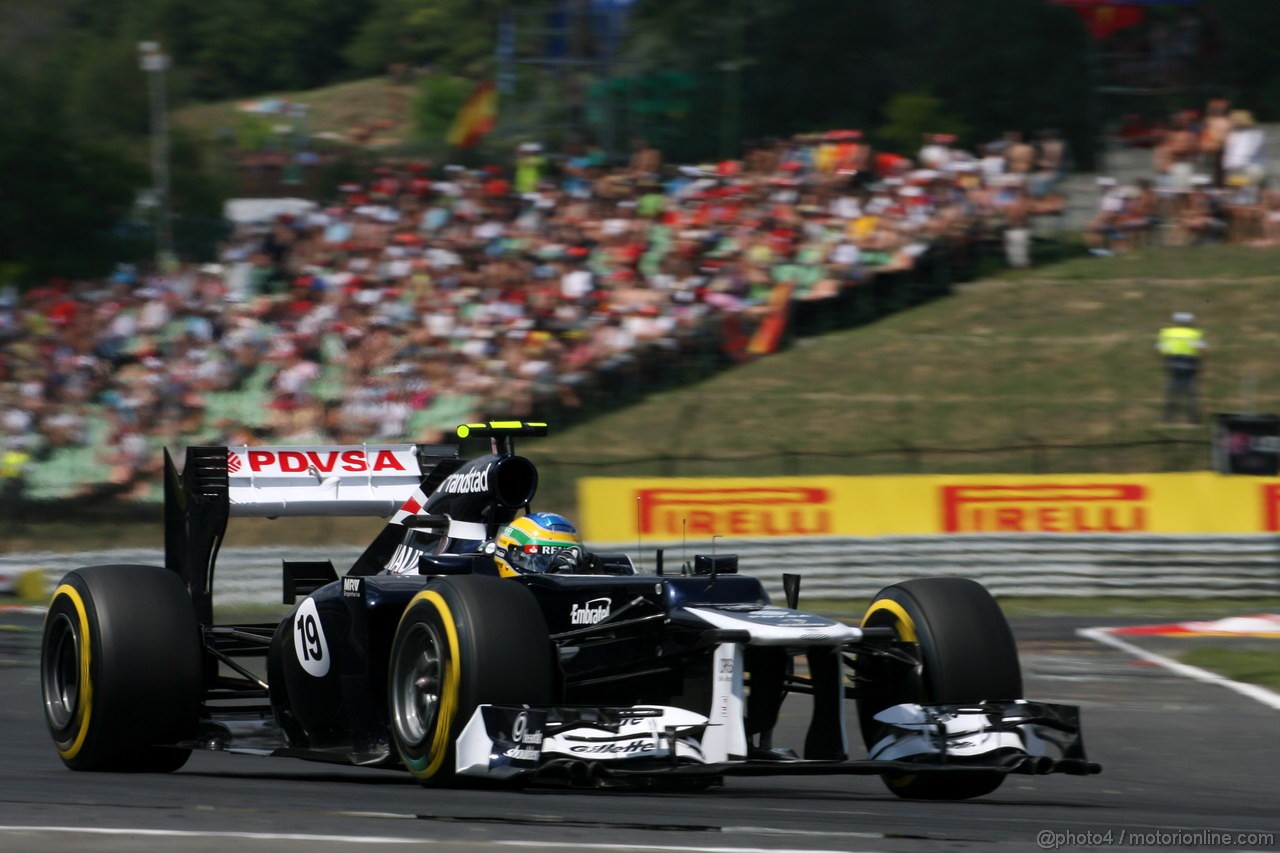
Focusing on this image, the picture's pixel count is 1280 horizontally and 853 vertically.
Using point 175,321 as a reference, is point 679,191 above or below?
above

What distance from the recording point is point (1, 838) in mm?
5484

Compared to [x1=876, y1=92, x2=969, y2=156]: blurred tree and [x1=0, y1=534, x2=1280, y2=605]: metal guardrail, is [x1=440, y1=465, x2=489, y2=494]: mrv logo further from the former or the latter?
[x1=876, y1=92, x2=969, y2=156]: blurred tree

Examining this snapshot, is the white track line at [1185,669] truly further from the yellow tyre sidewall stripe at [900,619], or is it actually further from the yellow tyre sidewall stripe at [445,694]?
the yellow tyre sidewall stripe at [445,694]

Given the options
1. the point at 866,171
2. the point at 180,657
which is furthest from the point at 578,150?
the point at 180,657

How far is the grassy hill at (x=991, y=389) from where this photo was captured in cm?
2067

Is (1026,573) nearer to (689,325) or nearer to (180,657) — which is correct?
Answer: (689,325)

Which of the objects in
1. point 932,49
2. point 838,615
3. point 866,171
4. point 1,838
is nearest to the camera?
point 1,838

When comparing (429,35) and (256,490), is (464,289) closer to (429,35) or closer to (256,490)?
(429,35)

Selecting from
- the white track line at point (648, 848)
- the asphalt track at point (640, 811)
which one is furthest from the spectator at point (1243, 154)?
the white track line at point (648, 848)

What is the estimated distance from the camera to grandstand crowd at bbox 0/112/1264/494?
2058 cm

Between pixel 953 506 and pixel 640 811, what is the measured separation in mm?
12085

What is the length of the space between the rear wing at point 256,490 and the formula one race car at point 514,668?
0.06 feet

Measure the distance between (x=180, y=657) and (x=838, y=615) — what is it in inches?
355

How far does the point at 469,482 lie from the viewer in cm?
792
